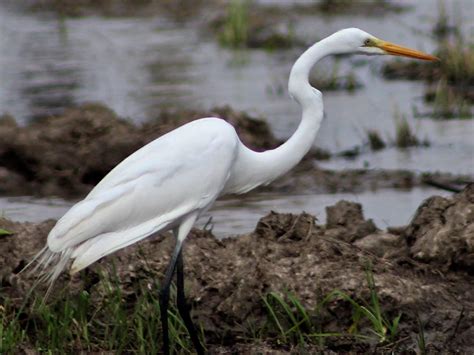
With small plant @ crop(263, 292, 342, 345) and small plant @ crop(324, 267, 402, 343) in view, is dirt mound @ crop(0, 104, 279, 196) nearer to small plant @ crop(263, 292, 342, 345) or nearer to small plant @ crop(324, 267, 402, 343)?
small plant @ crop(263, 292, 342, 345)

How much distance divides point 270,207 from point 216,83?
5485 mm

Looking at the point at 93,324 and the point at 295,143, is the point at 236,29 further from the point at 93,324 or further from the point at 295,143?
the point at 93,324

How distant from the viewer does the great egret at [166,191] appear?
18.1 feet

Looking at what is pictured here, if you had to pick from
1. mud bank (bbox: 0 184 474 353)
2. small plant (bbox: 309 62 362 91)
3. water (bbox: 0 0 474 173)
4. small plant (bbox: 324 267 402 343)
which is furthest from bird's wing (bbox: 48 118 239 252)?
small plant (bbox: 309 62 362 91)

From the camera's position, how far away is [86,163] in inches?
372

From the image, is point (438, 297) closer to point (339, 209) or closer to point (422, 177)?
point (339, 209)

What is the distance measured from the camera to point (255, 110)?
11875 millimetres

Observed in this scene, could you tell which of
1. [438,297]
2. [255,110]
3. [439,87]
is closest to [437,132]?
[439,87]

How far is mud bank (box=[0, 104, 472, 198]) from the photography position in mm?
9344

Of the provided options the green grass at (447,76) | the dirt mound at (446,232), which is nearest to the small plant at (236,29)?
the green grass at (447,76)

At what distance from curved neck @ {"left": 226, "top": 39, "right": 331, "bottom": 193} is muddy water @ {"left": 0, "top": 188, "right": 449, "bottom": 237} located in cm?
223

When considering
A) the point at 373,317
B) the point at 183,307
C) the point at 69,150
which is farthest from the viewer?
the point at 69,150

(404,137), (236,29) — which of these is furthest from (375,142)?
(236,29)

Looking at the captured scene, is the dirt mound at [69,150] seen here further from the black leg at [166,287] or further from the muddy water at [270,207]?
the black leg at [166,287]
